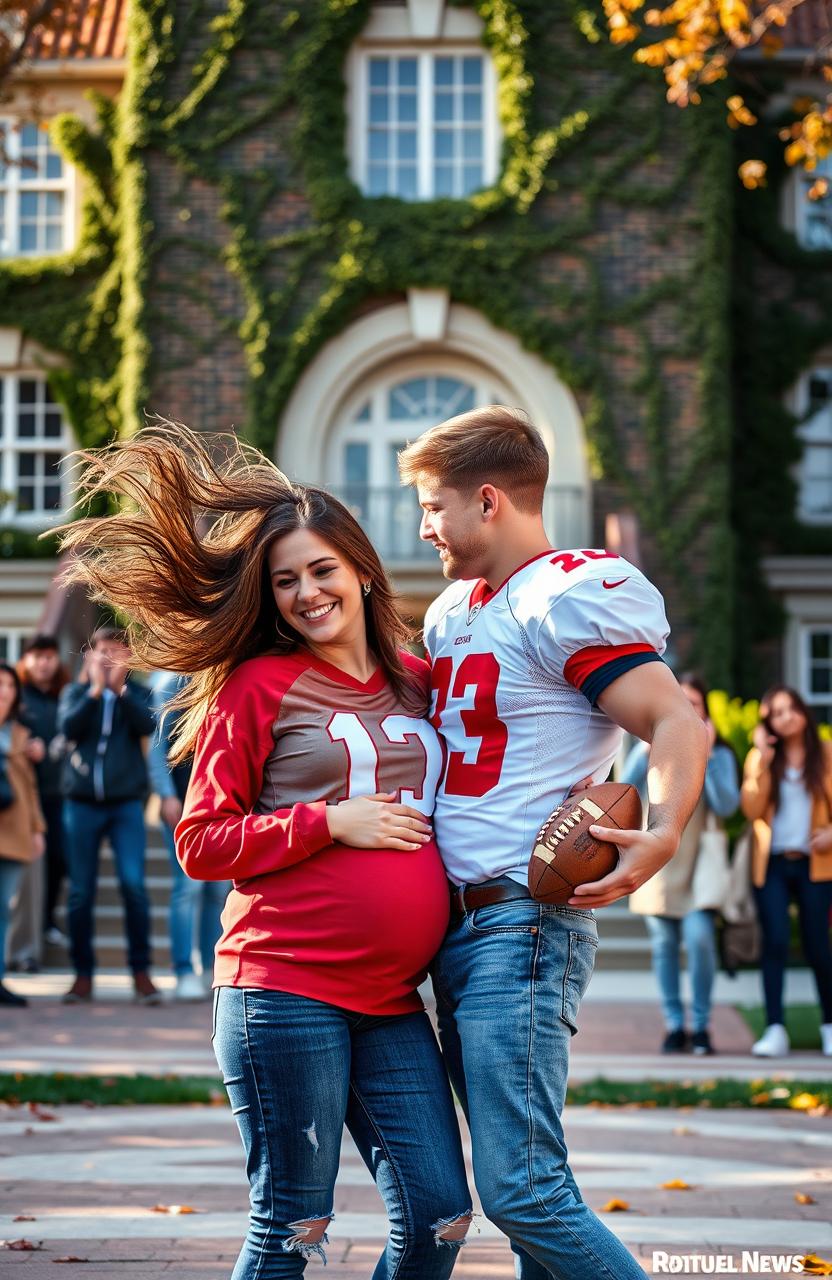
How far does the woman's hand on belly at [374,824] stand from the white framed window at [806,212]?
18382 mm

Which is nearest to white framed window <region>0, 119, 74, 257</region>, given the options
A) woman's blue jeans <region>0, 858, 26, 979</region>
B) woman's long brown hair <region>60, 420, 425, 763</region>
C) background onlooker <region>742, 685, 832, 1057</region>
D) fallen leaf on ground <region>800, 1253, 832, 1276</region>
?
woman's blue jeans <region>0, 858, 26, 979</region>

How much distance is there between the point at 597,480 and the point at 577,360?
134cm

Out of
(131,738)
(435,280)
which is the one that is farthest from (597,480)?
(131,738)

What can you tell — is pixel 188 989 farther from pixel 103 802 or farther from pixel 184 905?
pixel 103 802

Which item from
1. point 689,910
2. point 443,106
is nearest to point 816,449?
point 443,106

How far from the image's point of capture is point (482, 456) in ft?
11.5

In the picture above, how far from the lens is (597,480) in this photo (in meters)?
18.2

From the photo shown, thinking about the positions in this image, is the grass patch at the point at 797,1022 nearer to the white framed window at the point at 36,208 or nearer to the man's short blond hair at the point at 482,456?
the man's short blond hair at the point at 482,456

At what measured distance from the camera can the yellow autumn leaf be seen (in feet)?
23.5

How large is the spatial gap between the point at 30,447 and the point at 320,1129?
59.3ft

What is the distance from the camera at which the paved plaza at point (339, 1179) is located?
4.66 m

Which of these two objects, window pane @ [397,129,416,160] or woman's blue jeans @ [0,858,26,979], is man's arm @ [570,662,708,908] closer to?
woman's blue jeans @ [0,858,26,979]

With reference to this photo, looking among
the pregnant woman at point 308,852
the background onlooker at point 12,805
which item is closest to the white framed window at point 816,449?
the background onlooker at point 12,805

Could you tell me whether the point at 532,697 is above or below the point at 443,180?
below
